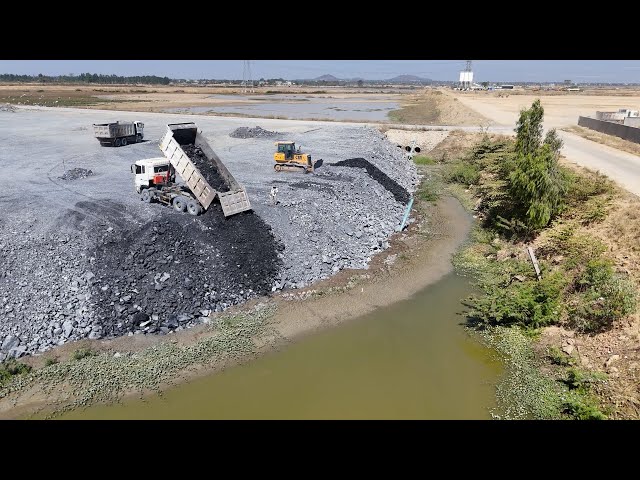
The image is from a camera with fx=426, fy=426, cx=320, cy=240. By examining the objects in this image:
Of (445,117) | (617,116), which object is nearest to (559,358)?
(617,116)

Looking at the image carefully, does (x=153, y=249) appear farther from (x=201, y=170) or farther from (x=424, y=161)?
(x=424, y=161)

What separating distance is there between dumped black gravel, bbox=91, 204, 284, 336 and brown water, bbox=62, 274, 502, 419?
284cm

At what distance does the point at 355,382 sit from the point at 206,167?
36.7 feet

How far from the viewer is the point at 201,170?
17531 mm

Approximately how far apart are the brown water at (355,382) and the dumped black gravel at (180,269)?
2.84 m

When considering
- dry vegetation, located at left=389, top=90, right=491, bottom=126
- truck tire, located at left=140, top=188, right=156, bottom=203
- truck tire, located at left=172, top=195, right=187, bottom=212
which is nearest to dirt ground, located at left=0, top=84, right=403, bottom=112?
dry vegetation, located at left=389, top=90, right=491, bottom=126

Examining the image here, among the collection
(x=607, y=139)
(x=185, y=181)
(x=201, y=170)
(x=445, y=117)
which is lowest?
(x=445, y=117)

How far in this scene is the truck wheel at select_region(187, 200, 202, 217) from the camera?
1612 centimetres

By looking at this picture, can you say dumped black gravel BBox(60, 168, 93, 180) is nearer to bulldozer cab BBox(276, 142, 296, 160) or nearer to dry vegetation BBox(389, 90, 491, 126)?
bulldozer cab BBox(276, 142, 296, 160)

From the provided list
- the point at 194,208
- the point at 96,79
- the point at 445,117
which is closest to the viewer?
the point at 194,208

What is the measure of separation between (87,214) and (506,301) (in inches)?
593
